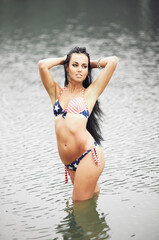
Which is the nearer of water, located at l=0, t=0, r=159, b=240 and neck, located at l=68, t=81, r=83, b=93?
water, located at l=0, t=0, r=159, b=240

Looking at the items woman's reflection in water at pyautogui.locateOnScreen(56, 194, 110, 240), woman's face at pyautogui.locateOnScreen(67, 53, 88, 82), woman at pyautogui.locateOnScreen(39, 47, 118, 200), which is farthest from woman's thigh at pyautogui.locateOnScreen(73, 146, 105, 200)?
woman's face at pyautogui.locateOnScreen(67, 53, 88, 82)

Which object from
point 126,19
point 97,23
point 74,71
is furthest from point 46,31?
point 74,71

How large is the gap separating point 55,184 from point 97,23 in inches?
571

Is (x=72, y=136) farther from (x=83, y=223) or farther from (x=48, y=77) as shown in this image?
(x=83, y=223)

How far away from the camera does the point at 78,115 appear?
4621 mm

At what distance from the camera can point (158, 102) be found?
9164mm

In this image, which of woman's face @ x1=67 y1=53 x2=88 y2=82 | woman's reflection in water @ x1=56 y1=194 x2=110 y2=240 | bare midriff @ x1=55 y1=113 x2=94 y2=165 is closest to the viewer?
woman's reflection in water @ x1=56 y1=194 x2=110 y2=240

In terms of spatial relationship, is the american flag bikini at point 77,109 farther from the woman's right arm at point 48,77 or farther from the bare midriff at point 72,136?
the woman's right arm at point 48,77

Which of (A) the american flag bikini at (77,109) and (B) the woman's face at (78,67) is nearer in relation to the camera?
(A) the american flag bikini at (77,109)

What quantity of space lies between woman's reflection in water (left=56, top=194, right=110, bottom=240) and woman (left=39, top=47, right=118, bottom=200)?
0.16 metres

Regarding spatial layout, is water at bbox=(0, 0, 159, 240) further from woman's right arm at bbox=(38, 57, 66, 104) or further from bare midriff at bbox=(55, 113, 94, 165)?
woman's right arm at bbox=(38, 57, 66, 104)

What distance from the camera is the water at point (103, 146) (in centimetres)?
470

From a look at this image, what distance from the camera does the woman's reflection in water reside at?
14.6 feet

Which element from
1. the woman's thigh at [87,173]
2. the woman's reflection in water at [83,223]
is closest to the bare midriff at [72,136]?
the woman's thigh at [87,173]
